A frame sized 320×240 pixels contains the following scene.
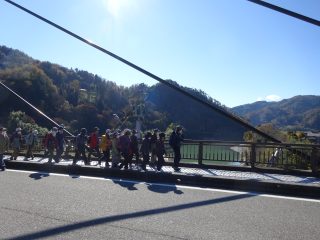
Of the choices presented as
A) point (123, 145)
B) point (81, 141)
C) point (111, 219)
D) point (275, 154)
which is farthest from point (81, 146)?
point (111, 219)

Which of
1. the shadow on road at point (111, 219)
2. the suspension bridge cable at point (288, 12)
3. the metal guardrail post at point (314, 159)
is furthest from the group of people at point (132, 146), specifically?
the suspension bridge cable at point (288, 12)

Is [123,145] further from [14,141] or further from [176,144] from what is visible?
[14,141]

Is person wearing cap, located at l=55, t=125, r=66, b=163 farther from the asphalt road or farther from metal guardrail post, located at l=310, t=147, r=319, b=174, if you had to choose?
metal guardrail post, located at l=310, t=147, r=319, b=174

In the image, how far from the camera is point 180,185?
11.8 meters

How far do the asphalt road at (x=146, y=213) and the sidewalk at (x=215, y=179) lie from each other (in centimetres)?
83

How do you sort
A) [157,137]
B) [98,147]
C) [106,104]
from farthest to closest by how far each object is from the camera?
[106,104], [98,147], [157,137]

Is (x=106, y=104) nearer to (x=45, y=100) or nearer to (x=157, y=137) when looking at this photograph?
(x=45, y=100)

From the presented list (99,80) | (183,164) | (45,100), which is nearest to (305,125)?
(99,80)

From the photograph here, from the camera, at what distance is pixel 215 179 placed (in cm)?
1172

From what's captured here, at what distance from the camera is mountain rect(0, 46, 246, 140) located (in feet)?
287

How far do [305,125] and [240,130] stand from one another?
7921cm

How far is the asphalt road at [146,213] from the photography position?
20.6 ft

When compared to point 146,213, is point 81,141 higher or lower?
higher

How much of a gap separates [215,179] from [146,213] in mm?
4408
